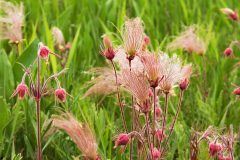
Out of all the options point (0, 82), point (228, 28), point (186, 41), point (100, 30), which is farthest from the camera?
point (228, 28)

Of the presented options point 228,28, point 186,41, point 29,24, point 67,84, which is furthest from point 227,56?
point 29,24

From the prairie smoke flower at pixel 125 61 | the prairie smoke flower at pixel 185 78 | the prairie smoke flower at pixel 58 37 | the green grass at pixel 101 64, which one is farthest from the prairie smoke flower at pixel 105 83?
the prairie smoke flower at pixel 58 37

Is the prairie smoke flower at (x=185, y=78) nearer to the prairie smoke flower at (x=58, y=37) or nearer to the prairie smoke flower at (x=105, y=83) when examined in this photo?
the prairie smoke flower at (x=105, y=83)

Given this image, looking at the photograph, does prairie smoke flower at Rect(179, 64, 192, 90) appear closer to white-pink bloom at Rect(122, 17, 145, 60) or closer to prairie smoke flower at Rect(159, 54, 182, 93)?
prairie smoke flower at Rect(159, 54, 182, 93)

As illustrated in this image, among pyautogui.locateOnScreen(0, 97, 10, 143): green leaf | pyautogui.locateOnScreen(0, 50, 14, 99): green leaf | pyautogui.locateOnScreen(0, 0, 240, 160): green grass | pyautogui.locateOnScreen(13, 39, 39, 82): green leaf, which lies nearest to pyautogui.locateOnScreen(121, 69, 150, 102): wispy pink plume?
pyautogui.locateOnScreen(0, 0, 240, 160): green grass

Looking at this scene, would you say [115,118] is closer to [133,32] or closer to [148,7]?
[133,32]

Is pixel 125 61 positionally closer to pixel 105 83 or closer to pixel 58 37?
pixel 105 83
